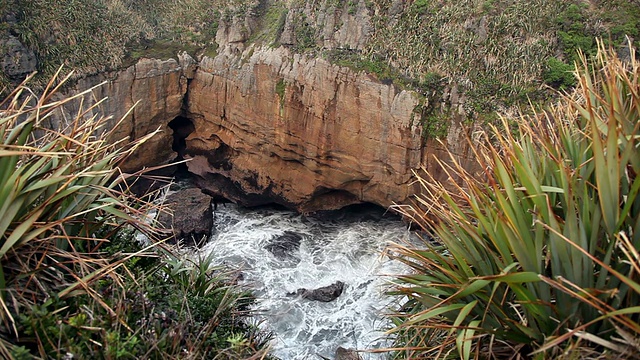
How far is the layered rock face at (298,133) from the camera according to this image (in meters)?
13.5

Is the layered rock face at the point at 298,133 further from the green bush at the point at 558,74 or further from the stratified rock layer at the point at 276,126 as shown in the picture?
the green bush at the point at 558,74

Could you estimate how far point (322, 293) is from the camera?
40.5ft

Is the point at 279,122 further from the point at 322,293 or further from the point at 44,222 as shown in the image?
the point at 44,222

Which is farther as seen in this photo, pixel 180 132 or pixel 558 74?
pixel 180 132

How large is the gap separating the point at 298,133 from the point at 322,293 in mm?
4816

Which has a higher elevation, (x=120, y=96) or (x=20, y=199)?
(x=20, y=199)

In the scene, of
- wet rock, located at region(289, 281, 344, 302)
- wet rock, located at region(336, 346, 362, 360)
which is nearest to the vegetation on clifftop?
wet rock, located at region(336, 346, 362, 360)

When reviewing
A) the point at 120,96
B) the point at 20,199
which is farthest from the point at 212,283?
the point at 120,96

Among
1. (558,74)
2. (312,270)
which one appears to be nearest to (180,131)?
(312,270)

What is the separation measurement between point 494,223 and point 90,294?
2.80 metres

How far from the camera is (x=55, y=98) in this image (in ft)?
49.5

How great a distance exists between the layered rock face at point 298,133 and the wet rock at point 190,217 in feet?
5.69

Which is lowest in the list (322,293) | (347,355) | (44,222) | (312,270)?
(312,270)

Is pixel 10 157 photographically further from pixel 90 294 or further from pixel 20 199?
pixel 90 294
